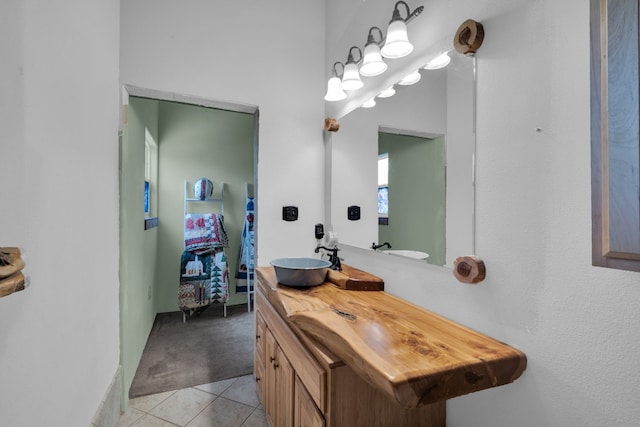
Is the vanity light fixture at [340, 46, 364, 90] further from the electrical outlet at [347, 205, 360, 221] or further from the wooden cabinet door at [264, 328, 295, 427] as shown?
the wooden cabinet door at [264, 328, 295, 427]

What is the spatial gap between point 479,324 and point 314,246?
1.39m

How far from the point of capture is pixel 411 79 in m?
1.36

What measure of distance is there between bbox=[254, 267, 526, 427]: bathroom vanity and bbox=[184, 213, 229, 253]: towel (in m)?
2.30

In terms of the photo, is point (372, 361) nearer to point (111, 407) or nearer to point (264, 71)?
point (111, 407)

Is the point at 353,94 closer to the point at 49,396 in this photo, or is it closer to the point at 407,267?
the point at 407,267

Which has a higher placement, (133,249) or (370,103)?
(370,103)

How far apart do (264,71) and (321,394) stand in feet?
6.79

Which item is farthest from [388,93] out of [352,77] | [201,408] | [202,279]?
[202,279]

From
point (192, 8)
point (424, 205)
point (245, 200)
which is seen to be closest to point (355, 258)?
point (424, 205)

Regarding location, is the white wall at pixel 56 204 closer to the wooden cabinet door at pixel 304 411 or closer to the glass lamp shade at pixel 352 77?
the wooden cabinet door at pixel 304 411

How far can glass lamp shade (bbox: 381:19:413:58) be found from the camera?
125cm

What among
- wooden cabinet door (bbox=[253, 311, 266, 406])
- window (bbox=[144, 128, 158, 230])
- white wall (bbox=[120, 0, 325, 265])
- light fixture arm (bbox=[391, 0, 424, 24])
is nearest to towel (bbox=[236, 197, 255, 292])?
window (bbox=[144, 128, 158, 230])

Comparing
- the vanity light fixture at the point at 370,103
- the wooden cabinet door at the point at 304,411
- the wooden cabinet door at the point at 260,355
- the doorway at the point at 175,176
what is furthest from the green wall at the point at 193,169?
the wooden cabinet door at the point at 304,411

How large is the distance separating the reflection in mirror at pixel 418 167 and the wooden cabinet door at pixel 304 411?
0.70 m
